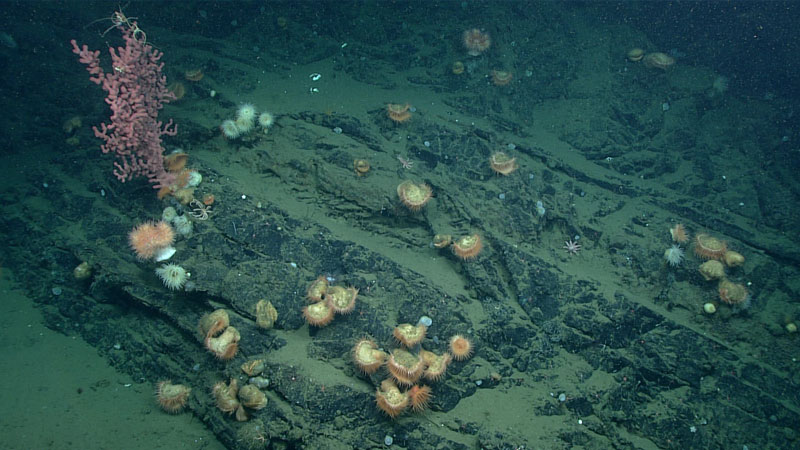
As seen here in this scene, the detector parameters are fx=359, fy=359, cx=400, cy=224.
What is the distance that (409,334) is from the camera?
455 cm

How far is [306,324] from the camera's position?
4871mm

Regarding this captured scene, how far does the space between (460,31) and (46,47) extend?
30.7ft

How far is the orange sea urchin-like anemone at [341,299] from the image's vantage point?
4.72 meters

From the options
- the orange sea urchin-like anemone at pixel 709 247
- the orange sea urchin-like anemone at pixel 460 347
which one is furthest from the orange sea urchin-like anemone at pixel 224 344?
the orange sea urchin-like anemone at pixel 709 247

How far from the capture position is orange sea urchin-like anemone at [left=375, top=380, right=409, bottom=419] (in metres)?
4.12

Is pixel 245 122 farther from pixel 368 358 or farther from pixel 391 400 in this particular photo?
pixel 391 400

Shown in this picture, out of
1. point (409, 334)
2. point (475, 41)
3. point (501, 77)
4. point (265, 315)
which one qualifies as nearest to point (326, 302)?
point (265, 315)

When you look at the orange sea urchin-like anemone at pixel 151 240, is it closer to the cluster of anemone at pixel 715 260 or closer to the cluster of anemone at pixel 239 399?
the cluster of anemone at pixel 239 399

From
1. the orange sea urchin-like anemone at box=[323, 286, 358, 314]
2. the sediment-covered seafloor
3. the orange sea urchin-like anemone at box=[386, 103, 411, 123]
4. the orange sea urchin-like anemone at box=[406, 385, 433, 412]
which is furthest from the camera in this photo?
the orange sea urchin-like anemone at box=[386, 103, 411, 123]

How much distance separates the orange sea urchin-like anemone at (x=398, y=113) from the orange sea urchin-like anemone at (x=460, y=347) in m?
4.22

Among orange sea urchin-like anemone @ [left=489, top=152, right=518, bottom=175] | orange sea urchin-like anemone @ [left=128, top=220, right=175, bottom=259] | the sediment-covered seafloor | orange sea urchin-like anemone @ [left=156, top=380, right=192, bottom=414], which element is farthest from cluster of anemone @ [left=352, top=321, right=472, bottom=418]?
orange sea urchin-like anemone @ [left=489, top=152, right=518, bottom=175]

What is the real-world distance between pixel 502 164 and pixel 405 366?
3934 mm

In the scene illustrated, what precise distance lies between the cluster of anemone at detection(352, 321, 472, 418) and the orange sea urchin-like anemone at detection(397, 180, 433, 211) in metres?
1.90

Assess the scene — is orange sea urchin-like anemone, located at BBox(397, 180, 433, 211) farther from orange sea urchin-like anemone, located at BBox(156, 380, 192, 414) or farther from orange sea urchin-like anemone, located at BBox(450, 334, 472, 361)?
orange sea urchin-like anemone, located at BBox(156, 380, 192, 414)
